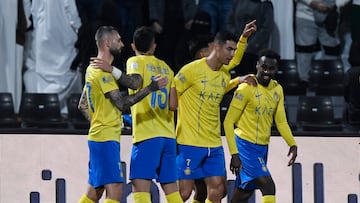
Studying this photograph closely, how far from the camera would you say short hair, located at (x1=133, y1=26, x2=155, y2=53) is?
11438 millimetres

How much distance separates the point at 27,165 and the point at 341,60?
10.7 ft

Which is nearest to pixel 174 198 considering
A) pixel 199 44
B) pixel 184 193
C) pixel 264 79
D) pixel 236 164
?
pixel 184 193

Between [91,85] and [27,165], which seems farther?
[27,165]

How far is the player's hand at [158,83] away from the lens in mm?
11062

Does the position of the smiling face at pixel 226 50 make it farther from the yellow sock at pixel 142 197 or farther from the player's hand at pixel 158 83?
the yellow sock at pixel 142 197

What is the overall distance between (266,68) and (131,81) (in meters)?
1.45

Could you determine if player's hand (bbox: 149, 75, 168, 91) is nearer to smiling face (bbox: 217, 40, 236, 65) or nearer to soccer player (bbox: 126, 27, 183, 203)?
soccer player (bbox: 126, 27, 183, 203)

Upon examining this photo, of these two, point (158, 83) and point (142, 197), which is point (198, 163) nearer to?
point (142, 197)

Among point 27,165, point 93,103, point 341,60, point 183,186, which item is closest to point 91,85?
point 93,103

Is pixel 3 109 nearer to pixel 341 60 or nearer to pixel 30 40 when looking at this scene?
pixel 30 40

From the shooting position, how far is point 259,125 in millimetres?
12219

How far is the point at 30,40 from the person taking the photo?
14.1 metres

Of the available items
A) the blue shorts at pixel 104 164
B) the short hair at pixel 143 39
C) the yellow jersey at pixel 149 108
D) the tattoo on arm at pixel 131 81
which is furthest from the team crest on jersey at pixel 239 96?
the blue shorts at pixel 104 164

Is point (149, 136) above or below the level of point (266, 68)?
below
